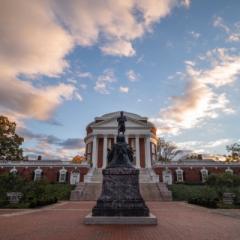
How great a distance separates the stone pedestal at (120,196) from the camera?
12633mm

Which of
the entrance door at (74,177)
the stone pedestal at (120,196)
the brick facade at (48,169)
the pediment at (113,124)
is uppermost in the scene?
the pediment at (113,124)

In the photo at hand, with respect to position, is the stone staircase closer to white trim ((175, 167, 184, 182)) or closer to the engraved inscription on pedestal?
white trim ((175, 167, 184, 182))

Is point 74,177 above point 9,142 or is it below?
below

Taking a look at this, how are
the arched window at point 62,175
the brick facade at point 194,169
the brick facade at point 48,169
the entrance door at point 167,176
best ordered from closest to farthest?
the arched window at point 62,175 → the brick facade at point 48,169 → the entrance door at point 167,176 → the brick facade at point 194,169

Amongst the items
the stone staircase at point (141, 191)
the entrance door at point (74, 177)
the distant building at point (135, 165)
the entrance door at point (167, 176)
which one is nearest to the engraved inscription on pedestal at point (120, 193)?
the stone staircase at point (141, 191)

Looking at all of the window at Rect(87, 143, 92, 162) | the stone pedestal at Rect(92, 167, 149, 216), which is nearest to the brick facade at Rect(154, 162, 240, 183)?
the window at Rect(87, 143, 92, 162)

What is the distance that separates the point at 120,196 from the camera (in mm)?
12961

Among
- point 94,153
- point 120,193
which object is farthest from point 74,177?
point 120,193

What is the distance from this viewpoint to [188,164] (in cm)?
5219

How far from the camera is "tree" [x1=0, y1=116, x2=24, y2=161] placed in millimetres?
51797

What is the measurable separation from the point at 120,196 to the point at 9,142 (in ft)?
148

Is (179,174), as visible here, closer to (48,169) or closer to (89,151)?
(89,151)

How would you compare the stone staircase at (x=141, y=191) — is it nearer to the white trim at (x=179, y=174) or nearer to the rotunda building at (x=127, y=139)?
the white trim at (x=179, y=174)

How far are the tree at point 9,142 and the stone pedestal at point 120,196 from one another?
143 feet
